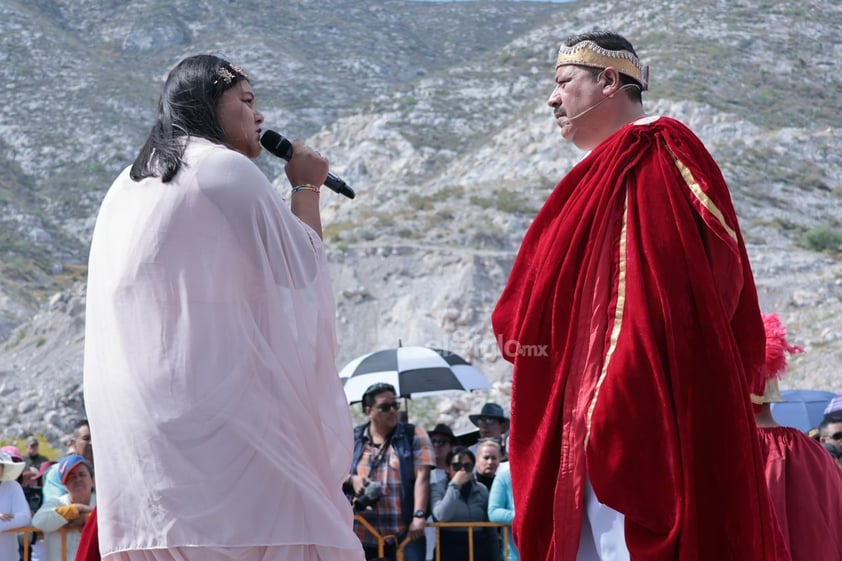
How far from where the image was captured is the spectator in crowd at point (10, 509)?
9531 mm

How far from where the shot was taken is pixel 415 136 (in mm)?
57531

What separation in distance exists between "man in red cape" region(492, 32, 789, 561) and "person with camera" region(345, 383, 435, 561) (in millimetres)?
4614

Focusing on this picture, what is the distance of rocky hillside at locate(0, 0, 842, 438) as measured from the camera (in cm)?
3025

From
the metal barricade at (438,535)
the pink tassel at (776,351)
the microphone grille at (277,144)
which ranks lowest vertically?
the metal barricade at (438,535)

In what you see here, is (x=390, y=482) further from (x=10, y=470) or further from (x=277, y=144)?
(x=277, y=144)

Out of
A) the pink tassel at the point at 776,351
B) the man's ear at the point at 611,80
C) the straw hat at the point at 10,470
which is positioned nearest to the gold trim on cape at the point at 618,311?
the man's ear at the point at 611,80

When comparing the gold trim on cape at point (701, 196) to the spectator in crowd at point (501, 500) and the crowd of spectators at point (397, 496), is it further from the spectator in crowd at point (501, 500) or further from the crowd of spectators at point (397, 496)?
the spectator in crowd at point (501, 500)

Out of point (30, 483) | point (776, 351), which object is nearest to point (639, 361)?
point (776, 351)

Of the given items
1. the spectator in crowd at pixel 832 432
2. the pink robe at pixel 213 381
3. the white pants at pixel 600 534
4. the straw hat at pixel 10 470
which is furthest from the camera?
the spectator in crowd at pixel 832 432

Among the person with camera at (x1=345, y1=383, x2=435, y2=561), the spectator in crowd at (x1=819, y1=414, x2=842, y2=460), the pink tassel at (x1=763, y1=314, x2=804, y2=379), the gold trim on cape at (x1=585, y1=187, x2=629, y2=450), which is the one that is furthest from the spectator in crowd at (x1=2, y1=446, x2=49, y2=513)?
the gold trim on cape at (x1=585, y1=187, x2=629, y2=450)

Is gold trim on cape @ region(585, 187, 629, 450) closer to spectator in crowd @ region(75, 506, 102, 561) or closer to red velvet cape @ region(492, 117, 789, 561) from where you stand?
red velvet cape @ region(492, 117, 789, 561)

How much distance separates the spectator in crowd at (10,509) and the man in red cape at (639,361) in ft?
21.6

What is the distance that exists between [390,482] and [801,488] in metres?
3.62

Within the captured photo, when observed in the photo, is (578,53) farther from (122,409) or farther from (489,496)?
(489,496)
